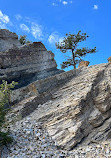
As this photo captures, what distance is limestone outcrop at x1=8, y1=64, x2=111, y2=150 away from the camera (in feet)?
36.4

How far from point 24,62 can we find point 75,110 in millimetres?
9865

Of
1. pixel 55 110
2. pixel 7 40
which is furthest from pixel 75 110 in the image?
pixel 7 40

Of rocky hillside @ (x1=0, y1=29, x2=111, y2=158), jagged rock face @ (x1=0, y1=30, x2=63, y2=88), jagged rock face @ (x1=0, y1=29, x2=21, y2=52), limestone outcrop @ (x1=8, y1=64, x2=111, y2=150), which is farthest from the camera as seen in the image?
jagged rock face @ (x1=0, y1=29, x2=21, y2=52)

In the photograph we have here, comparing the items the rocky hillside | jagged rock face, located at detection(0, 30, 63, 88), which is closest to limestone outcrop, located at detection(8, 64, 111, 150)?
the rocky hillside

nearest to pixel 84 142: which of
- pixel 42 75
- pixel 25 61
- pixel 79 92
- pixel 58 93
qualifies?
pixel 79 92

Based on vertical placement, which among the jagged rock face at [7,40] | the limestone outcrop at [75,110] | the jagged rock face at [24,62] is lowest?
the limestone outcrop at [75,110]

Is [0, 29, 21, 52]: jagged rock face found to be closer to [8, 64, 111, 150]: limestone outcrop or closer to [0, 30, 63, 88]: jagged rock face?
[0, 30, 63, 88]: jagged rock face

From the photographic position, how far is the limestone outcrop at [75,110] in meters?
11.1

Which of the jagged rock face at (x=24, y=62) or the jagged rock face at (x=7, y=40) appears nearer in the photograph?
the jagged rock face at (x=24, y=62)

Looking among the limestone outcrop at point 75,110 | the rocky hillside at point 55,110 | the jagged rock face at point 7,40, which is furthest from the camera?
the jagged rock face at point 7,40

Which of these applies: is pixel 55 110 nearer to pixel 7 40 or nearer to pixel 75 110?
pixel 75 110

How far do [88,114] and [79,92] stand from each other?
2.35 meters

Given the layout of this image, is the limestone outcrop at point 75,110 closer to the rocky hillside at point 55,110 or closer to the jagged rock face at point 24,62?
the rocky hillside at point 55,110

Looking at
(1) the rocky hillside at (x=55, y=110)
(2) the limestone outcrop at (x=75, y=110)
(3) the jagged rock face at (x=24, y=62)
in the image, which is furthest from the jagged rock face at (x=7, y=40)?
(2) the limestone outcrop at (x=75, y=110)
